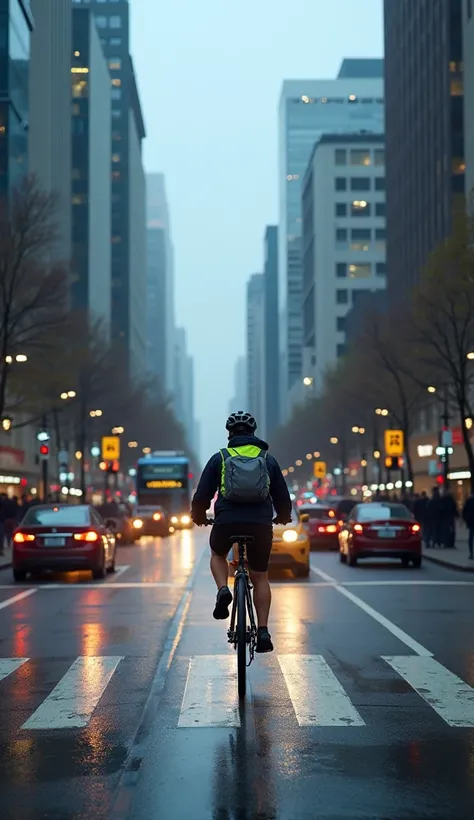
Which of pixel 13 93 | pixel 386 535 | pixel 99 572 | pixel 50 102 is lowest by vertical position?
pixel 99 572

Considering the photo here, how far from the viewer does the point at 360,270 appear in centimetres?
17362

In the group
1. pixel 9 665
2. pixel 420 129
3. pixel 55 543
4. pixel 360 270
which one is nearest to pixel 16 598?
pixel 55 543

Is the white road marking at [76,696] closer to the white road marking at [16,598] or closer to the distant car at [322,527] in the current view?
the white road marking at [16,598]

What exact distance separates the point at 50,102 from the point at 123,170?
9702 centimetres

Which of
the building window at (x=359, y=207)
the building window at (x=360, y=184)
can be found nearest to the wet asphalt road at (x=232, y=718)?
the building window at (x=359, y=207)

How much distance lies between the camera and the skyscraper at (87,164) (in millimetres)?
131375

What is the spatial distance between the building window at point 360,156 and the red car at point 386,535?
14806 centimetres

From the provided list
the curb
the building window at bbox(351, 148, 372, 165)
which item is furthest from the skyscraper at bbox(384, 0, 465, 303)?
the building window at bbox(351, 148, 372, 165)

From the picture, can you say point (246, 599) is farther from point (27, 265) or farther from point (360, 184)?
point (360, 184)

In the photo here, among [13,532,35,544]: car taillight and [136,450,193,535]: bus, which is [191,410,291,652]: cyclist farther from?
[136,450,193,535]: bus

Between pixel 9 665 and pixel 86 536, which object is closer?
pixel 9 665

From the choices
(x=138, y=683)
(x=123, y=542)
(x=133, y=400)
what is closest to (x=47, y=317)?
(x=123, y=542)

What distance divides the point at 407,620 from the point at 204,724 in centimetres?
830

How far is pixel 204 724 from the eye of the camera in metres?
8.49
